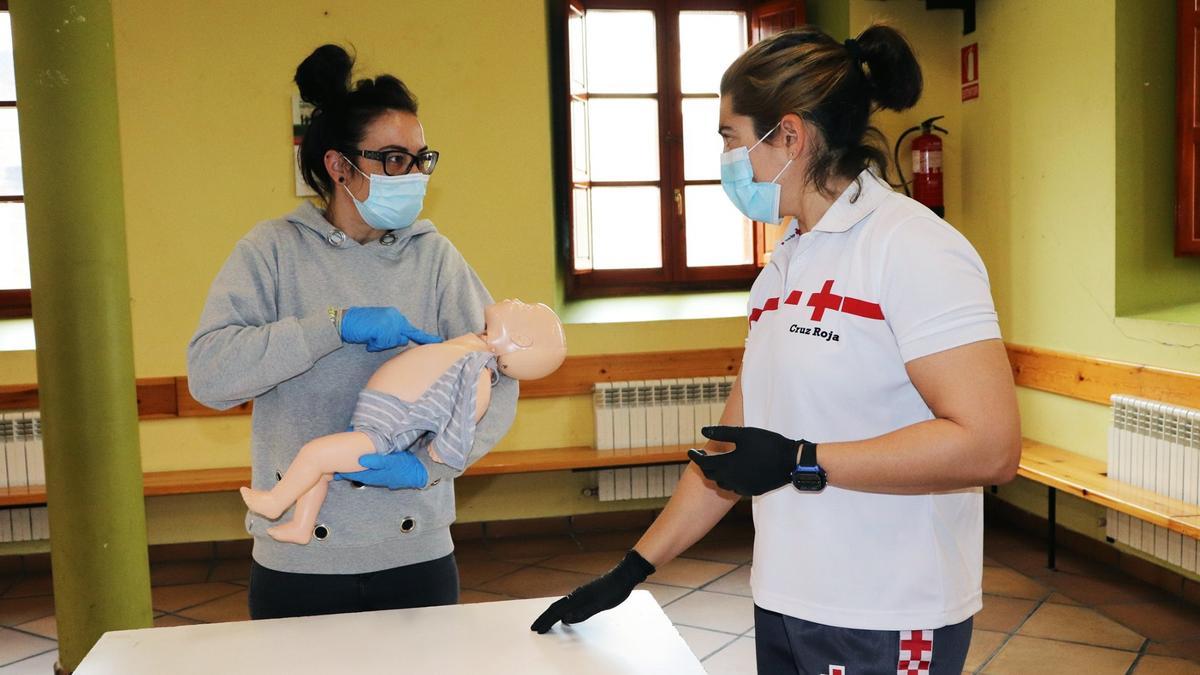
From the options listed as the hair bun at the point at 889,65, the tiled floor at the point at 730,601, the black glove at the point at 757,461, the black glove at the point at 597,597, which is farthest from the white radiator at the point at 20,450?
the hair bun at the point at 889,65

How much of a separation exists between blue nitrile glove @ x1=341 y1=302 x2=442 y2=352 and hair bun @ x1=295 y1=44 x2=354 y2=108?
1.40 ft

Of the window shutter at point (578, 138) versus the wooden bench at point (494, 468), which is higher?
the window shutter at point (578, 138)

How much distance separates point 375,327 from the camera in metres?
1.70

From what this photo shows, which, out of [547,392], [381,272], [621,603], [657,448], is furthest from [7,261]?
[621,603]

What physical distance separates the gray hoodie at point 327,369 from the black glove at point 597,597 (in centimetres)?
29

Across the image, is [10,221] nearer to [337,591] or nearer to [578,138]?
[578,138]

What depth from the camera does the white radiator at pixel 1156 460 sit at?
3646 mm

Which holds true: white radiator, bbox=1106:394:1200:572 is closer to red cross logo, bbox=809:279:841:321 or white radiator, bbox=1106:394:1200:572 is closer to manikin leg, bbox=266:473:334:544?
red cross logo, bbox=809:279:841:321

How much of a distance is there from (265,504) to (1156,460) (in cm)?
329

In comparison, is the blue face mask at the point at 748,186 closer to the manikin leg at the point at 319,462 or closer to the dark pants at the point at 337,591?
the manikin leg at the point at 319,462

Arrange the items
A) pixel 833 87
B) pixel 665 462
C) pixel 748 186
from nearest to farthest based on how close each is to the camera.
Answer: pixel 833 87 < pixel 748 186 < pixel 665 462

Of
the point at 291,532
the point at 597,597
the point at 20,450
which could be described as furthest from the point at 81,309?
the point at 597,597

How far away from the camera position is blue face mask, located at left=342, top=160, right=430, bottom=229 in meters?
1.86

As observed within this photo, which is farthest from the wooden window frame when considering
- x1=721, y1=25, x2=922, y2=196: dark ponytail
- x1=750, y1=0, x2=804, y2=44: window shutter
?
x1=721, y1=25, x2=922, y2=196: dark ponytail
